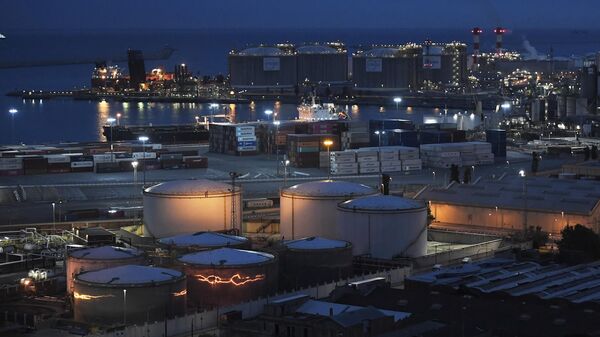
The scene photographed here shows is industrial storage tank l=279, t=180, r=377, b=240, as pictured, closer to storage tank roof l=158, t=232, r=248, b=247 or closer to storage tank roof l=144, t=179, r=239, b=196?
storage tank roof l=144, t=179, r=239, b=196

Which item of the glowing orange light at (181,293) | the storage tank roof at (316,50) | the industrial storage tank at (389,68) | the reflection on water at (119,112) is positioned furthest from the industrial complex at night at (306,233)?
the storage tank roof at (316,50)

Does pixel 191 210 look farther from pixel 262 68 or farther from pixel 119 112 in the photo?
pixel 262 68

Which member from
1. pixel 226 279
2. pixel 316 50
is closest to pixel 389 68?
pixel 316 50

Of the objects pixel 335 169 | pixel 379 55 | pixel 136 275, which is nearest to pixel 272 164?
pixel 335 169

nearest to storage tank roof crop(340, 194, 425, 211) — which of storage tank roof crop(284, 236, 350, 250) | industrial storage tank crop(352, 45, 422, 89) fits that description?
storage tank roof crop(284, 236, 350, 250)

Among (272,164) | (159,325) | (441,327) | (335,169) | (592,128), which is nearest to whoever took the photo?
(441,327)

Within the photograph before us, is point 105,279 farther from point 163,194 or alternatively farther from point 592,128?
point 592,128

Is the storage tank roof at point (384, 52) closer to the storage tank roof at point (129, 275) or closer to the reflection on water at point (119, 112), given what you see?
the reflection on water at point (119, 112)
